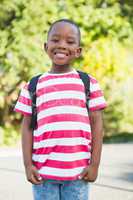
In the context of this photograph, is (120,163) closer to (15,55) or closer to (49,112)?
(15,55)

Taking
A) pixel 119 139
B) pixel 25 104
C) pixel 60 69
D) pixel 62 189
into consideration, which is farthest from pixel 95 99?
pixel 119 139

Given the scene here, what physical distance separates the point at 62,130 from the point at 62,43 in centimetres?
44

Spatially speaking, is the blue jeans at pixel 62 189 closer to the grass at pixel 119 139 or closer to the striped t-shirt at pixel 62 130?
the striped t-shirt at pixel 62 130

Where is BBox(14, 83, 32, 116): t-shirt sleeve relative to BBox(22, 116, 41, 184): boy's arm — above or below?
above

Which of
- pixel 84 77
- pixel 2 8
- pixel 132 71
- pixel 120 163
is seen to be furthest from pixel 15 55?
pixel 84 77

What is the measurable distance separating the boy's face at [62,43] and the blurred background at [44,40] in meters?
9.96

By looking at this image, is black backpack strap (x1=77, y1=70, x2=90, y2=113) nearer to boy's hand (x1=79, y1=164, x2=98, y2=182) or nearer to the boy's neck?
the boy's neck

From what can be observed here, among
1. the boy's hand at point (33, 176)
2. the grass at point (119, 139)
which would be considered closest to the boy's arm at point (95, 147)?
the boy's hand at point (33, 176)

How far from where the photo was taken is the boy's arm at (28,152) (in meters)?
3.03

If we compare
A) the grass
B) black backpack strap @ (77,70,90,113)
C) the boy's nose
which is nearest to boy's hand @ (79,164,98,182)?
black backpack strap @ (77,70,90,113)

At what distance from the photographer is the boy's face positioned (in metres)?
3.05

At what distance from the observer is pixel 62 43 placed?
9.98 feet

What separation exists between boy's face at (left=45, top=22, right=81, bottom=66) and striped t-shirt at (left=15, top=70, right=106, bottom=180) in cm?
9

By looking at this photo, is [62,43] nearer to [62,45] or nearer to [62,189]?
[62,45]
